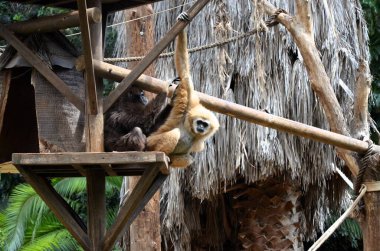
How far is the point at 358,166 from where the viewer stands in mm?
6910

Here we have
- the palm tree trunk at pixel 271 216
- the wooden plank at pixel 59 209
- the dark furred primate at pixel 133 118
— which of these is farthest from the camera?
the palm tree trunk at pixel 271 216

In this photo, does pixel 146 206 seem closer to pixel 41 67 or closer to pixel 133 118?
pixel 133 118

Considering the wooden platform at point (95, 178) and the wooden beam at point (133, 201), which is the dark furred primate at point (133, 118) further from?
the wooden beam at point (133, 201)

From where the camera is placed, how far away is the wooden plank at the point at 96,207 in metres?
5.48

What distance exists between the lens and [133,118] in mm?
6199

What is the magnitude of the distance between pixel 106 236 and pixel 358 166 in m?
2.65

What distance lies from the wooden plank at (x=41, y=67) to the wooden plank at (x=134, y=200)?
759 millimetres

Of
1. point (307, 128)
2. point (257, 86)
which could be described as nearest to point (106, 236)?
point (307, 128)

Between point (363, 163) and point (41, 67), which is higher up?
point (41, 67)

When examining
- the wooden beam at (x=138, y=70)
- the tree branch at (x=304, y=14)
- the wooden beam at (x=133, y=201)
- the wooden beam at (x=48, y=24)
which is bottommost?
the wooden beam at (x=133, y=201)

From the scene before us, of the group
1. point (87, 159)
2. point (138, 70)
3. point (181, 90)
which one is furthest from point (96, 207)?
point (181, 90)

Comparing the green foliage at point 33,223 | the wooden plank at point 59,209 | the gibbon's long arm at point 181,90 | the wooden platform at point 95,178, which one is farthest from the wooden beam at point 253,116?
the green foliage at point 33,223

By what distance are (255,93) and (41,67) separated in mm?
5015

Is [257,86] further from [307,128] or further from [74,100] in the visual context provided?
[74,100]
